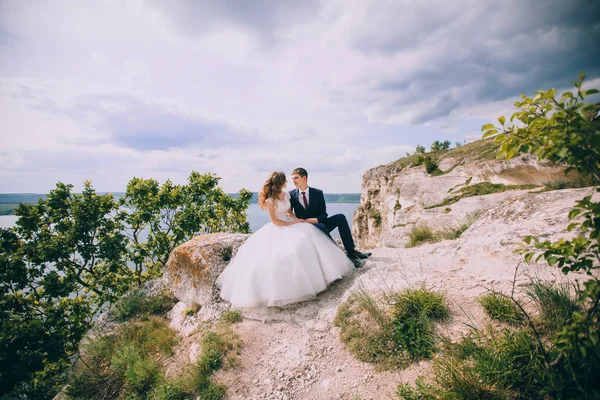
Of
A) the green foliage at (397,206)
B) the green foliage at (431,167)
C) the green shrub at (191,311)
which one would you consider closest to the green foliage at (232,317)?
the green shrub at (191,311)

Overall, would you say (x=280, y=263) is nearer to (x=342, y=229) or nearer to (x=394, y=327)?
(x=342, y=229)

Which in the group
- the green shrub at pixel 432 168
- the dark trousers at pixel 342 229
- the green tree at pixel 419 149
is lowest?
the dark trousers at pixel 342 229

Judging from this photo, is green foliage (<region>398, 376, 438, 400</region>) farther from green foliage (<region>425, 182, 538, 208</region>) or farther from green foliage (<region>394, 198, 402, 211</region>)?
green foliage (<region>394, 198, 402, 211</region>)

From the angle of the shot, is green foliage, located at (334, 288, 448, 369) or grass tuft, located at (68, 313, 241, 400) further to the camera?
grass tuft, located at (68, 313, 241, 400)

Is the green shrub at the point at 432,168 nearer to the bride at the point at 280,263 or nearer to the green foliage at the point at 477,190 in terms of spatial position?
the green foliage at the point at 477,190

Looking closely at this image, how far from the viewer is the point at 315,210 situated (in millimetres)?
6941

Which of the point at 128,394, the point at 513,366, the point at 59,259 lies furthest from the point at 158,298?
the point at 513,366

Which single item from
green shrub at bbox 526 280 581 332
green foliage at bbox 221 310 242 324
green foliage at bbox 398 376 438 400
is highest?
green shrub at bbox 526 280 581 332

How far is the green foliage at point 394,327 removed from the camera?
3.50 metres

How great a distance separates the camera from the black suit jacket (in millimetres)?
6875

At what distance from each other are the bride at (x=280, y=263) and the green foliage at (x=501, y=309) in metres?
2.73

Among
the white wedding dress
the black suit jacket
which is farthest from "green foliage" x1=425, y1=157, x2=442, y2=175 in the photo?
the white wedding dress

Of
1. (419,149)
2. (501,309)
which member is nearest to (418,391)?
(501,309)

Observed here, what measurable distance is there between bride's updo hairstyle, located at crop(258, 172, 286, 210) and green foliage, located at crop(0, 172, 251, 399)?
16.3 feet
